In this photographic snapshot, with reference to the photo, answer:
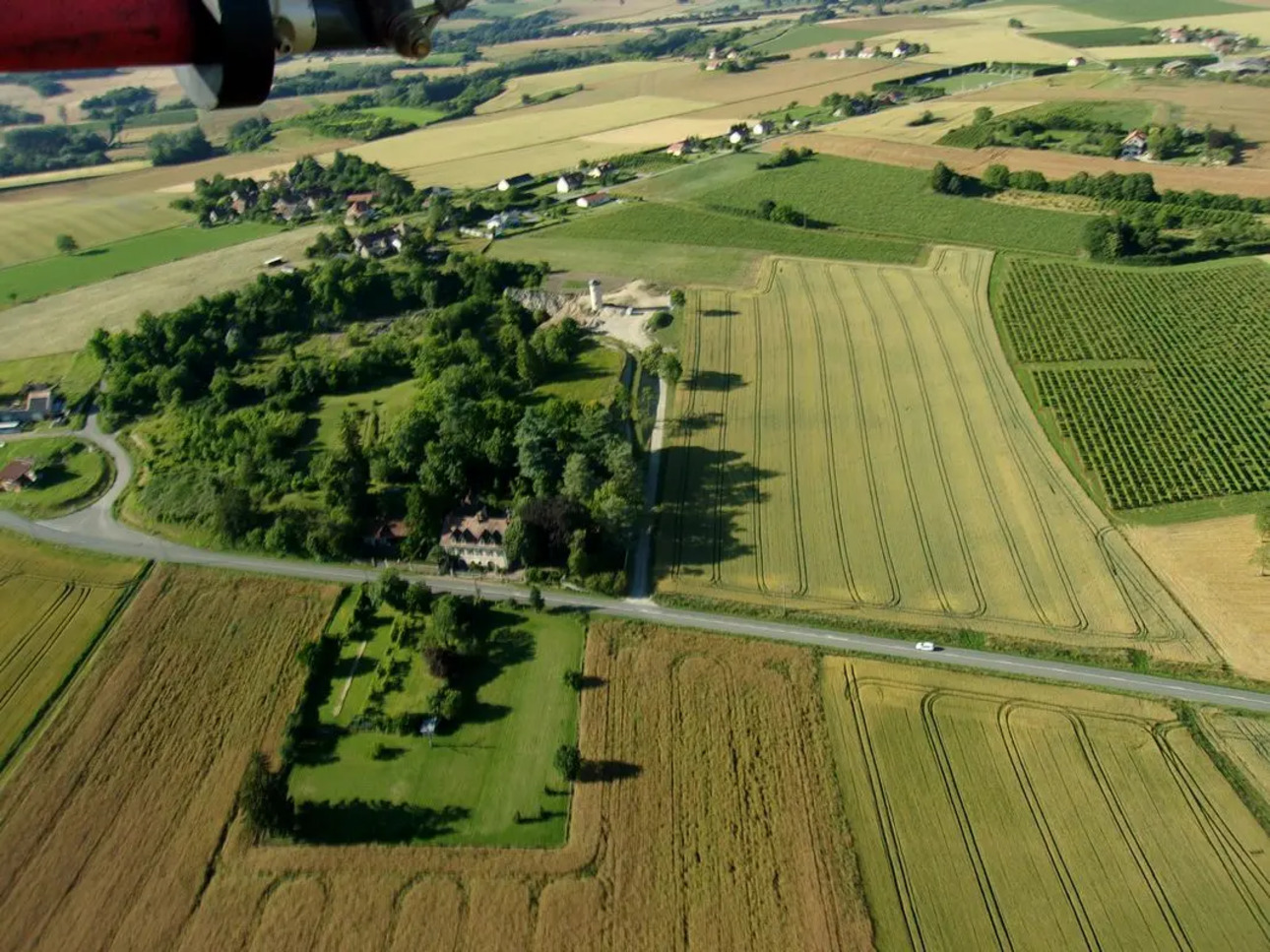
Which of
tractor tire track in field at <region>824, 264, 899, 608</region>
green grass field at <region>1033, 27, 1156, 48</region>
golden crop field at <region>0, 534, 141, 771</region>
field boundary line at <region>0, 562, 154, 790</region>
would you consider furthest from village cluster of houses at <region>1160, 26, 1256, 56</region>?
golden crop field at <region>0, 534, 141, 771</region>

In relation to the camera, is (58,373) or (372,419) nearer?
(372,419)

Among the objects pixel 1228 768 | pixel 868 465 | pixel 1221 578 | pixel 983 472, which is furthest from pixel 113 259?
pixel 1228 768

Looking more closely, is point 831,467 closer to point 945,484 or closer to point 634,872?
point 945,484

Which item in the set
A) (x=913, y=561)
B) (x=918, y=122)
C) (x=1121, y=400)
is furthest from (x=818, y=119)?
(x=913, y=561)

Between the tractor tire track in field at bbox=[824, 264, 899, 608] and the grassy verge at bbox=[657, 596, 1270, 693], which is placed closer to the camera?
the grassy verge at bbox=[657, 596, 1270, 693]

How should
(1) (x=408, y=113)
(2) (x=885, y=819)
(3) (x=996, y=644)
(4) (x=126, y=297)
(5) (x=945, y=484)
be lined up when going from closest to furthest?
(2) (x=885, y=819) → (3) (x=996, y=644) → (5) (x=945, y=484) → (4) (x=126, y=297) → (1) (x=408, y=113)

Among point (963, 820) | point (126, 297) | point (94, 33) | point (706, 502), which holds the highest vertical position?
point (94, 33)

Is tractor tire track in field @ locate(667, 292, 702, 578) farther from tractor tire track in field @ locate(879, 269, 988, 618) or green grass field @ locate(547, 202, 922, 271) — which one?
green grass field @ locate(547, 202, 922, 271)

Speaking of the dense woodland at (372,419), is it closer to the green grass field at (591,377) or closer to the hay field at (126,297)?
the green grass field at (591,377)
